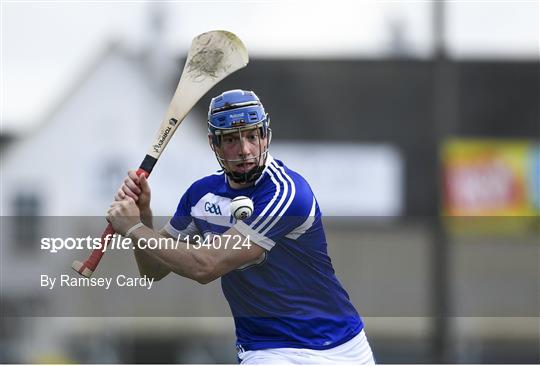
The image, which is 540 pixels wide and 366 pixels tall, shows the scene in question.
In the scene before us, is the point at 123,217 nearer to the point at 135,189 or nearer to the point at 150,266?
the point at 135,189

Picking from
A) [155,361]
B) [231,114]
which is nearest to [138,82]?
[155,361]

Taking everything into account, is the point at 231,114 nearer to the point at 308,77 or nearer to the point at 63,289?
the point at 63,289

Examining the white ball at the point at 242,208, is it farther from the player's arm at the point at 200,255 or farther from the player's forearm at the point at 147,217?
the player's forearm at the point at 147,217

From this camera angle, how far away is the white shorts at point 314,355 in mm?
5090

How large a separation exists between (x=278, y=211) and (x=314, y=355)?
648 millimetres

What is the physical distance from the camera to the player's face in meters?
5.03

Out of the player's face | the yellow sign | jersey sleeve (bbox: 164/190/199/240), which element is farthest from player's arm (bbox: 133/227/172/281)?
the yellow sign

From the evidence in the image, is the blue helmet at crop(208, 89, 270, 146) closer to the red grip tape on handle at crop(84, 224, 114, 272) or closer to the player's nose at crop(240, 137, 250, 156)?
the player's nose at crop(240, 137, 250, 156)

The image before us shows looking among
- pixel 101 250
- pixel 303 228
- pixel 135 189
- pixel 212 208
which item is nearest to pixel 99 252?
pixel 101 250

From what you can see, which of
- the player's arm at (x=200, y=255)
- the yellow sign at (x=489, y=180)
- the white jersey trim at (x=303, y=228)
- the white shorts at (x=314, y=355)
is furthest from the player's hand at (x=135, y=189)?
the yellow sign at (x=489, y=180)

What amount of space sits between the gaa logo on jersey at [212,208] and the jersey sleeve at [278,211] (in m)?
0.20

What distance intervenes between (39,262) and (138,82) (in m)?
4.64

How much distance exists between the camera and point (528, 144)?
83.3 ft

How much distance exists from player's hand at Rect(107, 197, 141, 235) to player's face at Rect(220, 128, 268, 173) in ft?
1.48
